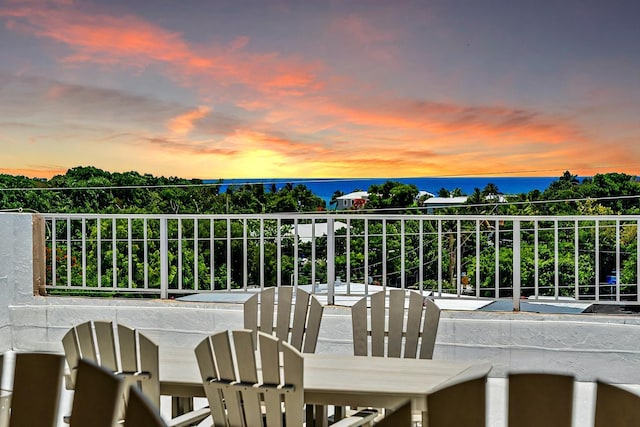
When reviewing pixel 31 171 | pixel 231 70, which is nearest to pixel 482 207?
pixel 231 70

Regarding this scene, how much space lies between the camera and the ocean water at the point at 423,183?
1141 centimetres

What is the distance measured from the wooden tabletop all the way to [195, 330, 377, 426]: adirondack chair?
26 cm

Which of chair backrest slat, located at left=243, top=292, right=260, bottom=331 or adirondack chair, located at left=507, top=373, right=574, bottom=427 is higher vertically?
adirondack chair, located at left=507, top=373, right=574, bottom=427

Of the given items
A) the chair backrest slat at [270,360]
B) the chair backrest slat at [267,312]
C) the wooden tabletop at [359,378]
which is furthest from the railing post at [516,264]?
the chair backrest slat at [270,360]

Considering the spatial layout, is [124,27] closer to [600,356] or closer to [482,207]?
[482,207]

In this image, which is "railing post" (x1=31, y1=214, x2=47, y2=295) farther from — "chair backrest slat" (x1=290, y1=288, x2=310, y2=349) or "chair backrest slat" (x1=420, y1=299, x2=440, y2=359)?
"chair backrest slat" (x1=420, y1=299, x2=440, y2=359)

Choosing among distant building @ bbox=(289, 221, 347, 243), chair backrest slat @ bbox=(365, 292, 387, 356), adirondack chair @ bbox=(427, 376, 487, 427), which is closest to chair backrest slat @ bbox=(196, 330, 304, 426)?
adirondack chair @ bbox=(427, 376, 487, 427)

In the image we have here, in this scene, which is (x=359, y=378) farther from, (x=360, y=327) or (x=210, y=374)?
(x=360, y=327)

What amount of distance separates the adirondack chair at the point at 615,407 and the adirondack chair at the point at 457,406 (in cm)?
31

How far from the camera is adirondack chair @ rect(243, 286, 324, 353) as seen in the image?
4.51m

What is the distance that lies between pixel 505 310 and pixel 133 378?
4.27 meters

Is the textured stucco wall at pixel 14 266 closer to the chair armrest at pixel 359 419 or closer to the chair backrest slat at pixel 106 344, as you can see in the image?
the chair backrest slat at pixel 106 344

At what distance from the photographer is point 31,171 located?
39.1ft

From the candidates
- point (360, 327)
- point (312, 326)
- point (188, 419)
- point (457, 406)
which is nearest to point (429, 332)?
point (360, 327)
